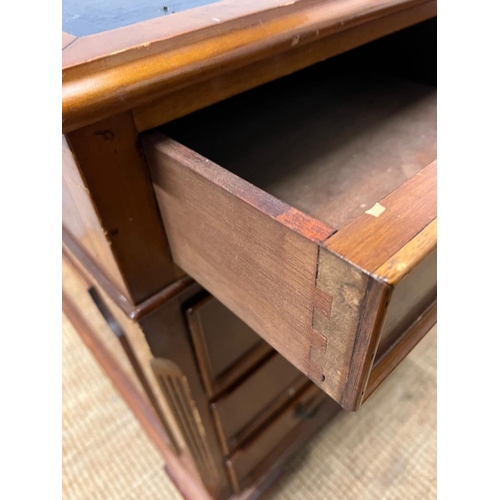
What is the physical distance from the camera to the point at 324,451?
99cm

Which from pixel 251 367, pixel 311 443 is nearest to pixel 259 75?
pixel 251 367

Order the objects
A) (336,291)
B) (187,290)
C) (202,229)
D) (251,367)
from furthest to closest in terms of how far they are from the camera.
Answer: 1. (251,367)
2. (187,290)
3. (202,229)
4. (336,291)

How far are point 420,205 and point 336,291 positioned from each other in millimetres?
73

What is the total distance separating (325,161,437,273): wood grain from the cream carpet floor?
85 cm

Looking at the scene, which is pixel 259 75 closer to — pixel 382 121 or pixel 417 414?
pixel 382 121

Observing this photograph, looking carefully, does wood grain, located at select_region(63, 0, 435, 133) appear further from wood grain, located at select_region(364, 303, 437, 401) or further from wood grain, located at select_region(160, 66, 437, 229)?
wood grain, located at select_region(364, 303, 437, 401)

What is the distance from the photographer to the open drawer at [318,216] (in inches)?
9.7

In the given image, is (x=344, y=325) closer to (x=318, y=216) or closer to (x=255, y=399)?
(x=318, y=216)

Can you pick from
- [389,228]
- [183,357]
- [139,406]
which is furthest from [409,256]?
[139,406]

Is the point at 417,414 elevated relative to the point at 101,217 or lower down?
lower down

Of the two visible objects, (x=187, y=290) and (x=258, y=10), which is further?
(x=187, y=290)

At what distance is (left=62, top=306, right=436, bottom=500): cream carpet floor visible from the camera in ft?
3.04

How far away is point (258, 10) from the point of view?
1.19 ft

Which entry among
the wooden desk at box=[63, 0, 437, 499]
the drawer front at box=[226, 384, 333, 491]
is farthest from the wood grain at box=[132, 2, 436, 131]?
the drawer front at box=[226, 384, 333, 491]
